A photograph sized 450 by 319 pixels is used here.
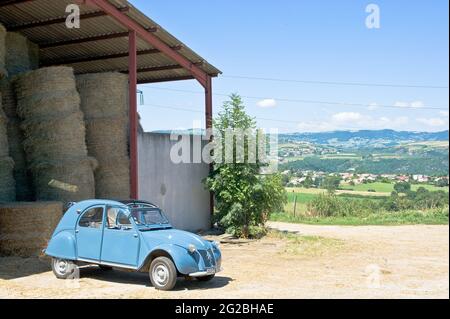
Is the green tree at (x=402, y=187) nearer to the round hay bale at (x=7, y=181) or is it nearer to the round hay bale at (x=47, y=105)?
the round hay bale at (x=47, y=105)

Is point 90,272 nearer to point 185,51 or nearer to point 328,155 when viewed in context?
point 185,51

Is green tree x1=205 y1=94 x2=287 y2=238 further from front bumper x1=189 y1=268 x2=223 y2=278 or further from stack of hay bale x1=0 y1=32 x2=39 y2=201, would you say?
front bumper x1=189 y1=268 x2=223 y2=278

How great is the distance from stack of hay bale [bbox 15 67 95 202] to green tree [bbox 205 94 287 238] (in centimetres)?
502

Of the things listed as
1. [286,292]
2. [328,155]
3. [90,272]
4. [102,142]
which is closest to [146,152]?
[102,142]

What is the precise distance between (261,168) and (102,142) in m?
5.40

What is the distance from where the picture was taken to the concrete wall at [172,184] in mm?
17391

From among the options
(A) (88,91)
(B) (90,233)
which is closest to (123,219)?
(B) (90,233)

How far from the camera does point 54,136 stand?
14.1 metres

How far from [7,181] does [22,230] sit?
168cm

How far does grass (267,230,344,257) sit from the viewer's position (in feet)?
47.1

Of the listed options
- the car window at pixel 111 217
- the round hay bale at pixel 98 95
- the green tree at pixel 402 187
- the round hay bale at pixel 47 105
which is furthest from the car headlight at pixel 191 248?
the green tree at pixel 402 187

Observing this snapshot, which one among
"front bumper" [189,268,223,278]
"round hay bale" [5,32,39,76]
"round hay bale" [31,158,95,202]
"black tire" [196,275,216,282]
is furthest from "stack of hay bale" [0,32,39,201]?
"front bumper" [189,268,223,278]

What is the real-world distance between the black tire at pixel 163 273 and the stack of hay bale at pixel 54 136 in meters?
5.56

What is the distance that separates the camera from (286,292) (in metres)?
8.81
